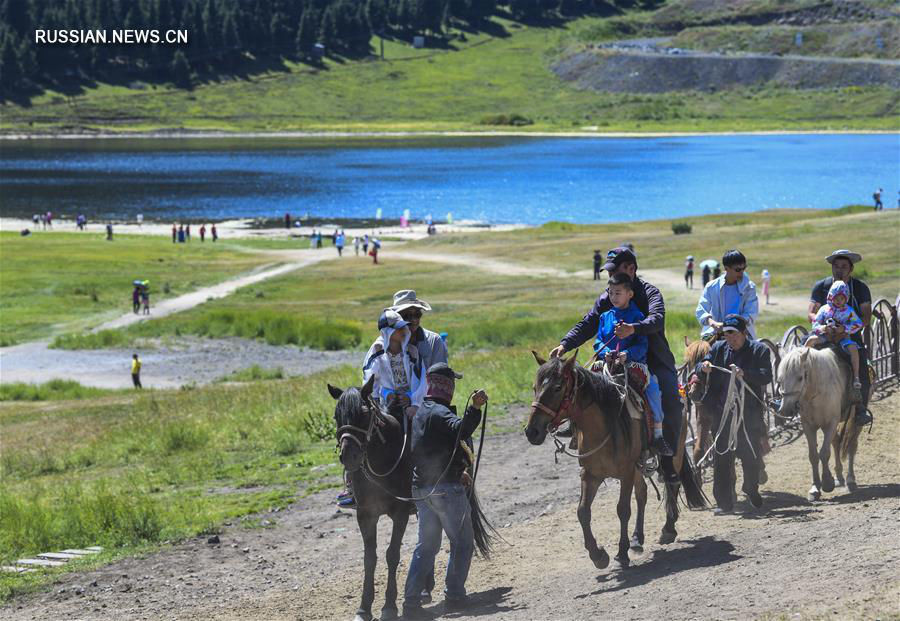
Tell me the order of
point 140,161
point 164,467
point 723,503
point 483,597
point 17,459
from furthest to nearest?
A: point 140,161 < point 17,459 < point 164,467 < point 723,503 < point 483,597

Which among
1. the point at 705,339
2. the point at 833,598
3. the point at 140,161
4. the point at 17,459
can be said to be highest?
the point at 140,161

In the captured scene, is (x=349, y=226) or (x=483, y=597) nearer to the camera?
(x=483, y=597)

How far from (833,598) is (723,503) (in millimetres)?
5143

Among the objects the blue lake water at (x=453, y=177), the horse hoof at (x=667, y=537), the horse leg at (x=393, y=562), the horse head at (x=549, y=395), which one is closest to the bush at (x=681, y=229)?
the blue lake water at (x=453, y=177)

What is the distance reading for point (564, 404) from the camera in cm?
1123

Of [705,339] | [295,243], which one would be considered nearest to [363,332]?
[705,339]

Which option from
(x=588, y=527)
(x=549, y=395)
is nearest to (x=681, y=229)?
(x=588, y=527)

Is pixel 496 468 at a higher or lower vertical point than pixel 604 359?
lower

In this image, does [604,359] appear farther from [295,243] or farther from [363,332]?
[295,243]

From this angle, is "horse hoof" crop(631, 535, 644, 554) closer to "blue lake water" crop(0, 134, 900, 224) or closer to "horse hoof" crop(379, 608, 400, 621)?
"horse hoof" crop(379, 608, 400, 621)

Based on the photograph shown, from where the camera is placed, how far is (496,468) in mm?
18375

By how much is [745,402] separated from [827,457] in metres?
1.51

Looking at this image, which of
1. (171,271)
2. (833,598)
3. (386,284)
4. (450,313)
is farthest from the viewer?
(171,271)

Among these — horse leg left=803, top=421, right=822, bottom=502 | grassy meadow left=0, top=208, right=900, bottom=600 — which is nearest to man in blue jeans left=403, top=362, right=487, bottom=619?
horse leg left=803, top=421, right=822, bottom=502
